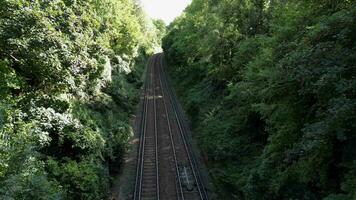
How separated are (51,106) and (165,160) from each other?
8.23 metres

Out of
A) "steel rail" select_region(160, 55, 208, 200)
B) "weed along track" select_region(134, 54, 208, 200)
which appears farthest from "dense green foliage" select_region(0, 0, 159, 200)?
"steel rail" select_region(160, 55, 208, 200)

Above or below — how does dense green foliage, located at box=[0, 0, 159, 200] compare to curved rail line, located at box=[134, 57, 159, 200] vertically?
above

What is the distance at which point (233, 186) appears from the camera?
1530 centimetres

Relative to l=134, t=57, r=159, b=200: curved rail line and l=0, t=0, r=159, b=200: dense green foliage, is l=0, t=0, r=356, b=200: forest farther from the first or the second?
l=134, t=57, r=159, b=200: curved rail line

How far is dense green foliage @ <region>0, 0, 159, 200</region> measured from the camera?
1015 centimetres

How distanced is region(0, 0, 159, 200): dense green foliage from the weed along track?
202 centimetres

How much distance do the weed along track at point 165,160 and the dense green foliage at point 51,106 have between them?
2.02 m

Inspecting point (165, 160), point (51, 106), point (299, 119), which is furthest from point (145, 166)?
point (299, 119)

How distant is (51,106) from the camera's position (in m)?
14.9

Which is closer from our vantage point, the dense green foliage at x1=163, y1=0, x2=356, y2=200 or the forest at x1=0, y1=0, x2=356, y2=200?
the dense green foliage at x1=163, y1=0, x2=356, y2=200

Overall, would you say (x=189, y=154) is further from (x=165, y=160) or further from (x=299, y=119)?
(x=299, y=119)

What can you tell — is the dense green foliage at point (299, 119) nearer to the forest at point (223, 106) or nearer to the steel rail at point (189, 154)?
the forest at point (223, 106)

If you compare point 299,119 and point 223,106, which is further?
point 223,106

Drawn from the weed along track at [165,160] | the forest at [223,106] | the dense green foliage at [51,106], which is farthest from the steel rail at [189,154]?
the dense green foliage at [51,106]
